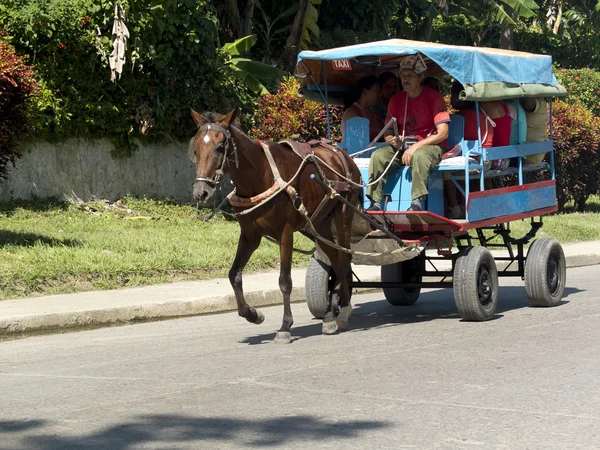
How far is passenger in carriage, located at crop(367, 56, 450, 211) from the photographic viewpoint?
10.5 meters

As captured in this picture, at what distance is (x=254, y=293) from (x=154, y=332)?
90.0 inches

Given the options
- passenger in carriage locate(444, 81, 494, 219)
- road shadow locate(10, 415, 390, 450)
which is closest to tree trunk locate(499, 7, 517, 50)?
passenger in carriage locate(444, 81, 494, 219)

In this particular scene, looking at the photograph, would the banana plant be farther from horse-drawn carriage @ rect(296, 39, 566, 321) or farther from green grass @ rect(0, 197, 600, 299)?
horse-drawn carriage @ rect(296, 39, 566, 321)

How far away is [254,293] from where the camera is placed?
41.9 feet

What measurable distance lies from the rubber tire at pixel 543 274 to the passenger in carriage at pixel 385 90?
2291 mm

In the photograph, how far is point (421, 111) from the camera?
1117 centimetres

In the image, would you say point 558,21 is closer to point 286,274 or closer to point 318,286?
point 318,286

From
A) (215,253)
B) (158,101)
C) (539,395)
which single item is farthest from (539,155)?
(158,101)

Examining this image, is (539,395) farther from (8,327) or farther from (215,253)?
(215,253)

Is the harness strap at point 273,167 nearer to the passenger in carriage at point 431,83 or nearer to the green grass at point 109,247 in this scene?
the passenger in carriage at point 431,83

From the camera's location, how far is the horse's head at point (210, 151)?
340 inches

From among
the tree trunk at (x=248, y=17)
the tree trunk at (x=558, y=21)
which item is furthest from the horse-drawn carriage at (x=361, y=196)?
the tree trunk at (x=558, y=21)

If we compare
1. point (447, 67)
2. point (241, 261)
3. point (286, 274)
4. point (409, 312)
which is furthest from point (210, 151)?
point (409, 312)

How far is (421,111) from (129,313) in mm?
3802
